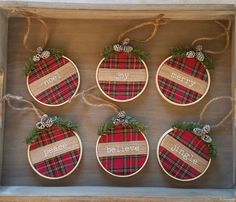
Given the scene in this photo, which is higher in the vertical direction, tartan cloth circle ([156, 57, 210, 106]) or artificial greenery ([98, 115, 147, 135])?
tartan cloth circle ([156, 57, 210, 106])

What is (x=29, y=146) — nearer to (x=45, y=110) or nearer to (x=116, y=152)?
(x=45, y=110)

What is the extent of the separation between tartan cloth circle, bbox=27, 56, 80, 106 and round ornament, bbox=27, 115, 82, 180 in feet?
0.16

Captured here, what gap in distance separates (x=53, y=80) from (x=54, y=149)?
0.17 meters

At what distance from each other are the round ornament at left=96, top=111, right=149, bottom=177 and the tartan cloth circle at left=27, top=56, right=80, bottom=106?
5.0 inches

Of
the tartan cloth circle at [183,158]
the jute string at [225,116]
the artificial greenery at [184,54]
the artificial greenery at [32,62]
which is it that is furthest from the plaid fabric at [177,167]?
the artificial greenery at [32,62]

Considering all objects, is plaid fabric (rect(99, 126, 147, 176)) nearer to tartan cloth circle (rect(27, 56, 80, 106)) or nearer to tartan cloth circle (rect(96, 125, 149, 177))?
tartan cloth circle (rect(96, 125, 149, 177))

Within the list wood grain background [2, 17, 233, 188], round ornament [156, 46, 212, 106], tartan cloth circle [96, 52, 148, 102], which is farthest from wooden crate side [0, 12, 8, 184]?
round ornament [156, 46, 212, 106]

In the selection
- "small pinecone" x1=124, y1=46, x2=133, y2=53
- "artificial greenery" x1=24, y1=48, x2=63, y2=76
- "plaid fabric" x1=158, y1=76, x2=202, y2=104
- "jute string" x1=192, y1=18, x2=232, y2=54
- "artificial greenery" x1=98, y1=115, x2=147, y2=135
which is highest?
"jute string" x1=192, y1=18, x2=232, y2=54

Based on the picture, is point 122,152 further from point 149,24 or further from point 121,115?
point 149,24

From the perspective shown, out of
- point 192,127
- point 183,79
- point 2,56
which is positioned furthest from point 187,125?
point 2,56

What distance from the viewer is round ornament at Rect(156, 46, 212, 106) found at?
41.1 inches

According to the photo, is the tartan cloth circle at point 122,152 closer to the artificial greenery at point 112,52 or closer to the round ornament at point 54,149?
the round ornament at point 54,149

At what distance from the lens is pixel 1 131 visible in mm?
1032

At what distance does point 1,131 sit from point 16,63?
18 cm
